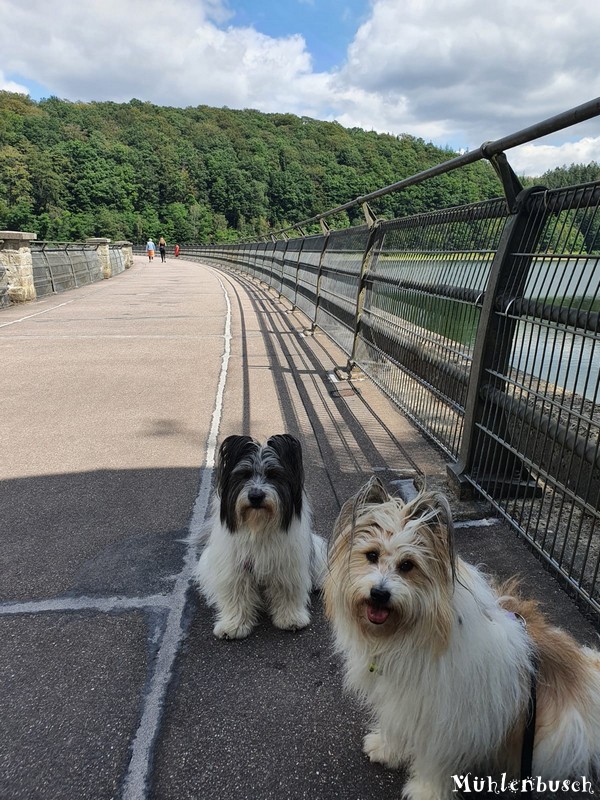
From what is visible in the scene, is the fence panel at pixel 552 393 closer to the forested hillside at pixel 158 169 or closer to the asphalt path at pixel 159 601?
the asphalt path at pixel 159 601

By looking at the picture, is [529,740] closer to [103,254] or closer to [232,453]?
[232,453]

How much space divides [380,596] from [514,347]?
2205 mm

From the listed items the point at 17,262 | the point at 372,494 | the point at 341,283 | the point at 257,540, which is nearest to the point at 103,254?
the point at 17,262

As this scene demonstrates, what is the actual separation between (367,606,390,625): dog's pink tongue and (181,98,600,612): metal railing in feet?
4.32

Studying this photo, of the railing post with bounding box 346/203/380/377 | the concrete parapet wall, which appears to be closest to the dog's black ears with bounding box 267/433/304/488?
the railing post with bounding box 346/203/380/377

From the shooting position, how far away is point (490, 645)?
Result: 1.79 meters

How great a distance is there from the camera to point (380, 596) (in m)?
1.69

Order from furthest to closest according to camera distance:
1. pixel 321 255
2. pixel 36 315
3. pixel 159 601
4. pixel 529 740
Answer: pixel 36 315 → pixel 321 255 → pixel 159 601 → pixel 529 740

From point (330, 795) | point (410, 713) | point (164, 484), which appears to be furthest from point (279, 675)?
point (164, 484)

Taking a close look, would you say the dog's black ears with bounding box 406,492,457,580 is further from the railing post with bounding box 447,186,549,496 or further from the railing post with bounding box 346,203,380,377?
the railing post with bounding box 346,203,380,377

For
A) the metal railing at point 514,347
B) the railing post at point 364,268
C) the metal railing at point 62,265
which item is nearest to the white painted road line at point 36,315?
the metal railing at point 62,265

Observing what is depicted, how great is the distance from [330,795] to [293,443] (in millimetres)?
1554

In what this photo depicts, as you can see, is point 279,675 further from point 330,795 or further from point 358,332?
point 358,332

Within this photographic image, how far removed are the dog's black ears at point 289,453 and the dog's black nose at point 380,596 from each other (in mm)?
1206
